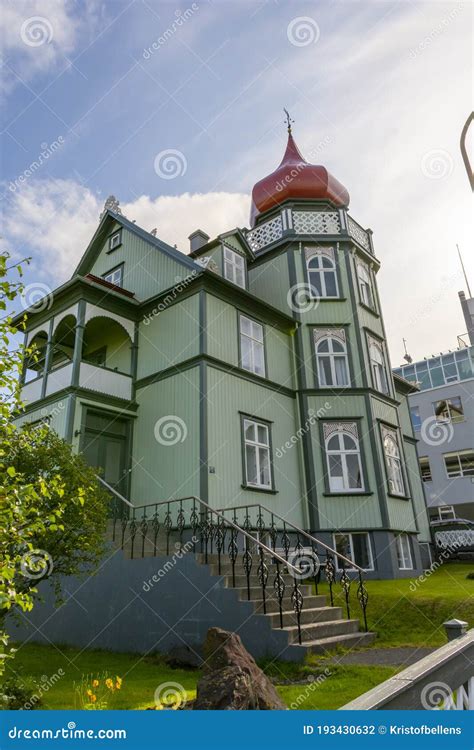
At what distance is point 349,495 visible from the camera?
1609 centimetres

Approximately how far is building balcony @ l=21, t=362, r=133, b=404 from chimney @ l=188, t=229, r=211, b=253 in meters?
6.61

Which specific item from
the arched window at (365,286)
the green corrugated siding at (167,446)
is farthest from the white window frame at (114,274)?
the arched window at (365,286)

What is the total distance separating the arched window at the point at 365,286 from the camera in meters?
19.5

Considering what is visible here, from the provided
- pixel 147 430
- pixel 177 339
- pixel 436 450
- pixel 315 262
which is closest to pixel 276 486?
pixel 147 430

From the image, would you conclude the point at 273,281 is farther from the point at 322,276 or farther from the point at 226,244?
the point at 226,244

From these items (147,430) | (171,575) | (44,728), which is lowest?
(44,728)

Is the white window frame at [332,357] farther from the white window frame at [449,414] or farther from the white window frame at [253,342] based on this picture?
the white window frame at [449,414]

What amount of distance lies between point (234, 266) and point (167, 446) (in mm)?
7130

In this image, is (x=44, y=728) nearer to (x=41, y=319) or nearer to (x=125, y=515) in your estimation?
(x=125, y=515)

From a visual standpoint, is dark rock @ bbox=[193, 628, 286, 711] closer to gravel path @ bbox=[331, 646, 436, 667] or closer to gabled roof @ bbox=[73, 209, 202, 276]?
gravel path @ bbox=[331, 646, 436, 667]

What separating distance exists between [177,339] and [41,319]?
16.0 ft

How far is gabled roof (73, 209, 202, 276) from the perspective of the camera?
16953mm

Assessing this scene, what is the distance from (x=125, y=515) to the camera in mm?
13539

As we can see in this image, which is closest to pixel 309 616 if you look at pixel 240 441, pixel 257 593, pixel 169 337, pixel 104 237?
pixel 257 593
